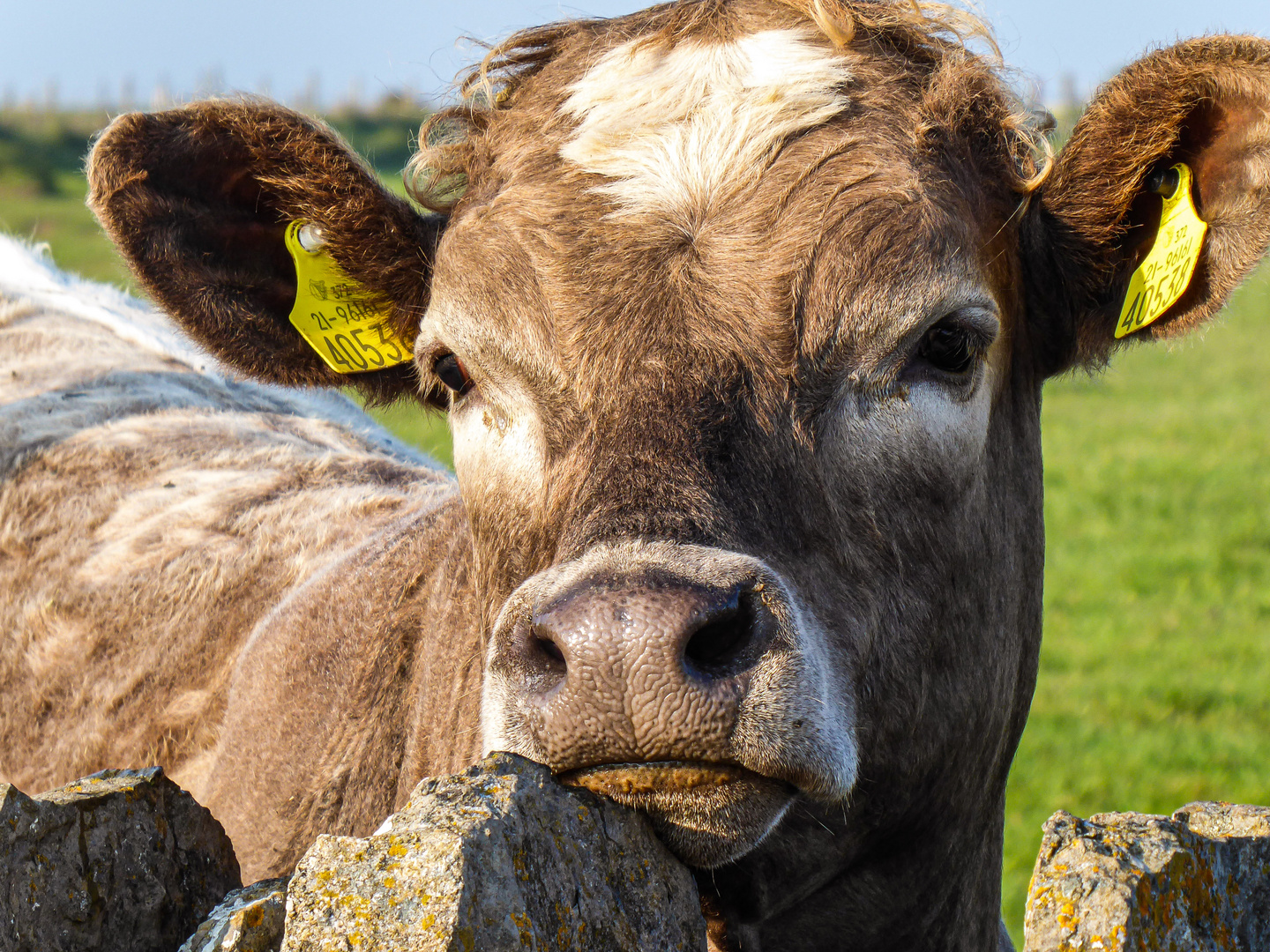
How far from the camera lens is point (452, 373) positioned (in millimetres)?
2814

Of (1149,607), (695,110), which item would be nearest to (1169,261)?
(695,110)

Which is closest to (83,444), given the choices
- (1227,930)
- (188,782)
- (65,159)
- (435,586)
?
Result: (188,782)

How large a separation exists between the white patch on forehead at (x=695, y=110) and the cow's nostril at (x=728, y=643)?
964mm

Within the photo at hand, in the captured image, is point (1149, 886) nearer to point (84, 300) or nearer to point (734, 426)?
point (734, 426)

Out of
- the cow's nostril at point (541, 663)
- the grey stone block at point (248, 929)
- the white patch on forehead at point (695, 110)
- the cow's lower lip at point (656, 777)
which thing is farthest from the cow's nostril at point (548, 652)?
the white patch on forehead at point (695, 110)

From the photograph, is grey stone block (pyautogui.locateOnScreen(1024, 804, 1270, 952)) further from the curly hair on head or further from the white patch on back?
the white patch on back

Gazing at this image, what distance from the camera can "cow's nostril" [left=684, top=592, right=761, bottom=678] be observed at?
1804 mm

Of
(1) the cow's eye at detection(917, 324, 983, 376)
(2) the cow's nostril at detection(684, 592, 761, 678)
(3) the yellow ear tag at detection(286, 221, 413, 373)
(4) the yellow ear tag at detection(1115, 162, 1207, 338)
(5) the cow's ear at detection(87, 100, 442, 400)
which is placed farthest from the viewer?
(3) the yellow ear tag at detection(286, 221, 413, 373)

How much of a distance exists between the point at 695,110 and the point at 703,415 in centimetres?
84

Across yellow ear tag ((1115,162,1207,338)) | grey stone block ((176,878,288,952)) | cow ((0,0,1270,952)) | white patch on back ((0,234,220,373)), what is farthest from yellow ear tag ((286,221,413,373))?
white patch on back ((0,234,220,373))

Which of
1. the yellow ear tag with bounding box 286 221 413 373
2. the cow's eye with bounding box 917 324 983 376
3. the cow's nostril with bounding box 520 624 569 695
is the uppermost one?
the cow's eye with bounding box 917 324 983 376

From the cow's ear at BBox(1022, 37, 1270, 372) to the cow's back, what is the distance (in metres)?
1.63

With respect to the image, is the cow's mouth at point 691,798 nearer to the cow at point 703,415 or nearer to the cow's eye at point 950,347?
the cow at point 703,415

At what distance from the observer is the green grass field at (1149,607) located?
614 cm
